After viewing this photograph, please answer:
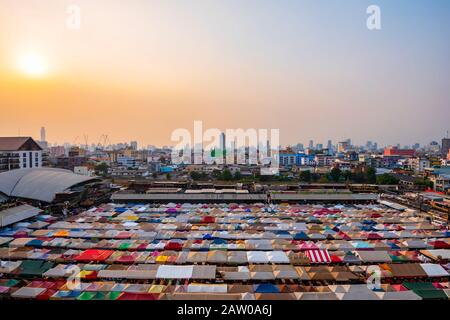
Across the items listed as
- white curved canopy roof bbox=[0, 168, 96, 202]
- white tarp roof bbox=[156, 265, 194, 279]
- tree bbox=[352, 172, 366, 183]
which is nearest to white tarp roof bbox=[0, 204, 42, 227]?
white curved canopy roof bbox=[0, 168, 96, 202]

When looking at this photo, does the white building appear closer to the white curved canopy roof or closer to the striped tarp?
the white curved canopy roof

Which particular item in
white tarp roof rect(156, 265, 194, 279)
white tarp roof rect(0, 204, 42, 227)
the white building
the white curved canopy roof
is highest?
the white building

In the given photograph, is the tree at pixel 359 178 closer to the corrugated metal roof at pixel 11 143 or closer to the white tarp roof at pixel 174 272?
the white tarp roof at pixel 174 272

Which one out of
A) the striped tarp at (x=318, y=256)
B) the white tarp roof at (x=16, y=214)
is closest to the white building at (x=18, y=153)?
the white tarp roof at (x=16, y=214)

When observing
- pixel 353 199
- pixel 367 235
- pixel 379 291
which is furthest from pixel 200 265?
pixel 353 199

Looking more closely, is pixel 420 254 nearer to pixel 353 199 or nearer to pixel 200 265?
pixel 200 265
